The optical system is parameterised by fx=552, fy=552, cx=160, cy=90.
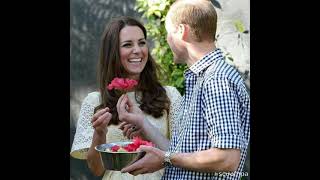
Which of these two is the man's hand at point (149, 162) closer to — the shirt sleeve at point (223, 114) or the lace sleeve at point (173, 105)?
the shirt sleeve at point (223, 114)

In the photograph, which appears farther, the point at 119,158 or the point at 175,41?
the point at 119,158

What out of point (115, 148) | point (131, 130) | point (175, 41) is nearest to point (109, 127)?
point (131, 130)

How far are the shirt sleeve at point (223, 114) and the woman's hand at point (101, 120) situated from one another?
685 mm

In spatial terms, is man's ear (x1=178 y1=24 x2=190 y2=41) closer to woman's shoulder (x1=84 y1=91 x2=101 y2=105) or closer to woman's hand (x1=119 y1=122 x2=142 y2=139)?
woman's hand (x1=119 y1=122 x2=142 y2=139)

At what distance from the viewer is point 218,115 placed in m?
1.85

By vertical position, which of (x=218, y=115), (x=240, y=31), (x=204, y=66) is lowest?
(x=218, y=115)

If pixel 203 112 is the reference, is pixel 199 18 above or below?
above

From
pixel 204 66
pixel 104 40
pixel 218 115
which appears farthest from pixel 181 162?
pixel 104 40

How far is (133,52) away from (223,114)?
0.96 meters

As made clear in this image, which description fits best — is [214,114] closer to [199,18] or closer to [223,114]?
[223,114]

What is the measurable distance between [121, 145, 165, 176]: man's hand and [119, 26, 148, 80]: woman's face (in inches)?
27.8

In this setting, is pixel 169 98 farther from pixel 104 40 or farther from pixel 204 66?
pixel 204 66

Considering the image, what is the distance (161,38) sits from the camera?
161 inches

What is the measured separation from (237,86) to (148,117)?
87 cm
